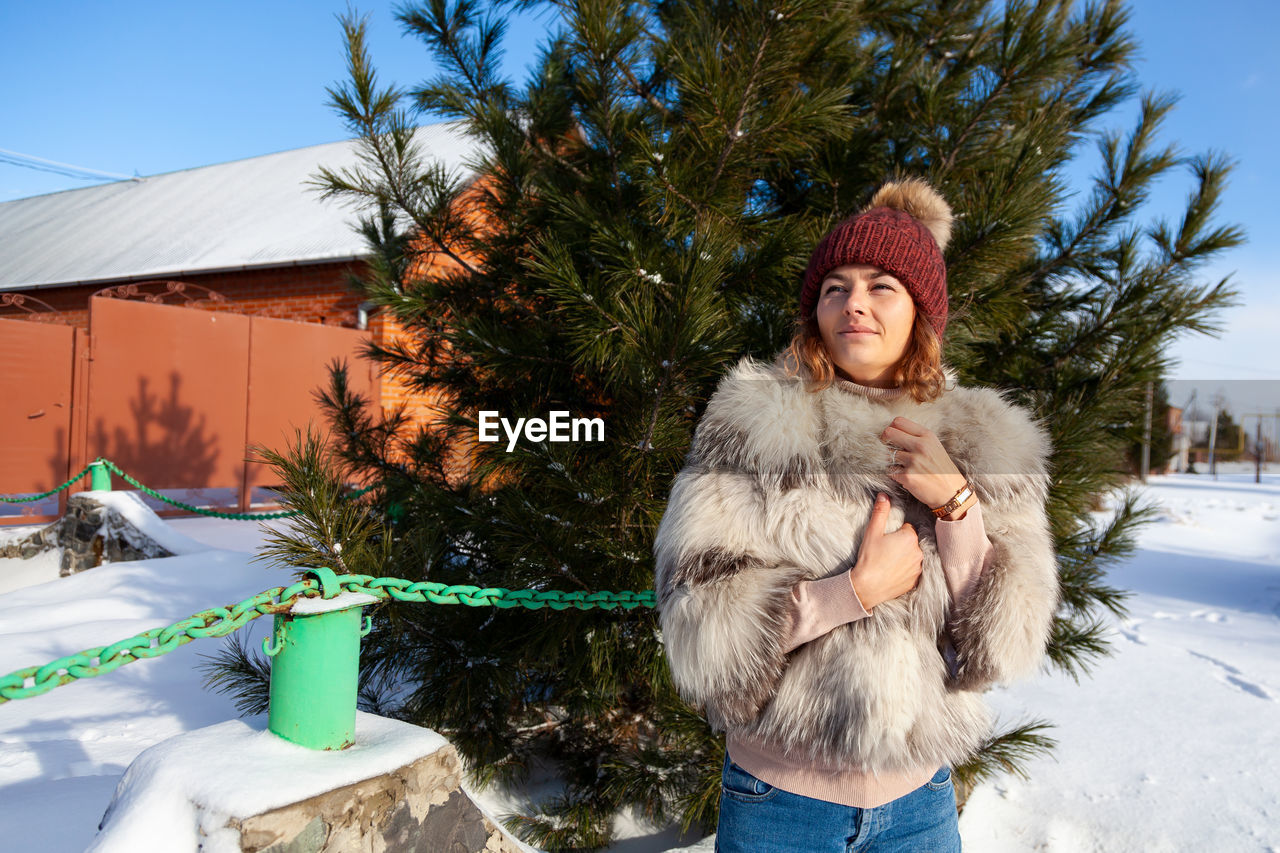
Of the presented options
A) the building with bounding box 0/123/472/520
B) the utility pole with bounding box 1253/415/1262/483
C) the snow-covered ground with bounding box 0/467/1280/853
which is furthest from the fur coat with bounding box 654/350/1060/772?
the utility pole with bounding box 1253/415/1262/483

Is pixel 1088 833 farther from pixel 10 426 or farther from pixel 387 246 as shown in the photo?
pixel 10 426

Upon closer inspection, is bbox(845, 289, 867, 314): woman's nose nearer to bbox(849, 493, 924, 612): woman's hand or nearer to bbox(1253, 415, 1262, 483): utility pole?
bbox(849, 493, 924, 612): woman's hand

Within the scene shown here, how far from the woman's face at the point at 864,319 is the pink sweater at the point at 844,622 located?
0.33 metres

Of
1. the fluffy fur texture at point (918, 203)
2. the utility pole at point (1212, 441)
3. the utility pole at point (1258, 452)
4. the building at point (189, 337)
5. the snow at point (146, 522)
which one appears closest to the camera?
the fluffy fur texture at point (918, 203)

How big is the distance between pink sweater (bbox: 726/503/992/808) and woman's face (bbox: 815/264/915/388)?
0.33 metres

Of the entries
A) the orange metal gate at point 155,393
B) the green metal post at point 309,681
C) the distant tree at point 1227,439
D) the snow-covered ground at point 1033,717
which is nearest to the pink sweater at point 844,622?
the green metal post at point 309,681

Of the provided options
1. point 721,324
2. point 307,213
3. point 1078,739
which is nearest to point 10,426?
point 307,213

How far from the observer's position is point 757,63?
1991 millimetres

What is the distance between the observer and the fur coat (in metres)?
1.25

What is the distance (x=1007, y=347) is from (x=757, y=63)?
1.41m

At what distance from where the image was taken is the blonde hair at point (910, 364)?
1441mm

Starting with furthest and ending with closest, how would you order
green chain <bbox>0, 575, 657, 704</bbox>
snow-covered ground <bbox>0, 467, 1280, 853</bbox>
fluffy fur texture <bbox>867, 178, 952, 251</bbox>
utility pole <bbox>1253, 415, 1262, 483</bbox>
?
utility pole <bbox>1253, 415, 1262, 483</bbox>, snow-covered ground <bbox>0, 467, 1280, 853</bbox>, fluffy fur texture <bbox>867, 178, 952, 251</bbox>, green chain <bbox>0, 575, 657, 704</bbox>

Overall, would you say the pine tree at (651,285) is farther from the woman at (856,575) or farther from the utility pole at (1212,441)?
the utility pole at (1212,441)

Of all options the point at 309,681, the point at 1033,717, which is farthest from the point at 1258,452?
the point at 309,681
